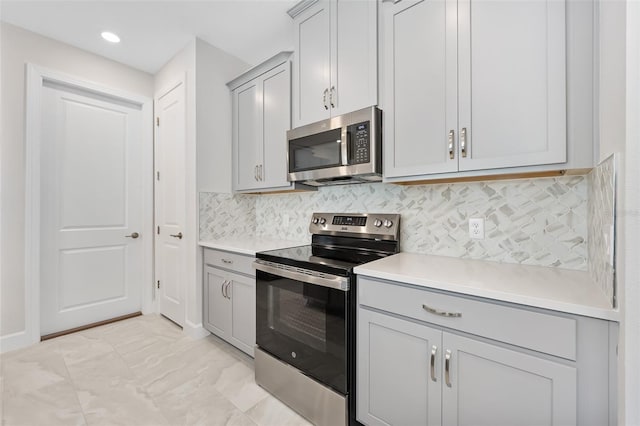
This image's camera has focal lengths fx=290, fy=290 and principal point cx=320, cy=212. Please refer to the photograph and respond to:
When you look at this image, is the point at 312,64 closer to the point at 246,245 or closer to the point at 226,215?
the point at 246,245

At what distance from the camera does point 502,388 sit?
1037 mm

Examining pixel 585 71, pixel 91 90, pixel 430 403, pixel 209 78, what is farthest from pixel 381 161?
pixel 91 90

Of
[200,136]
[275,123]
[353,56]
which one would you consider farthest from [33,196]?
[353,56]

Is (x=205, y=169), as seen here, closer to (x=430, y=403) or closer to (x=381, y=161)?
(x=381, y=161)

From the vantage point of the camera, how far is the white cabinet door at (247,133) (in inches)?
99.0

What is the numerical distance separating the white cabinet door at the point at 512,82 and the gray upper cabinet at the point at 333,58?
51cm

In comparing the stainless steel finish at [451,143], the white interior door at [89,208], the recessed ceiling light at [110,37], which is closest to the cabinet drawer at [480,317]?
the stainless steel finish at [451,143]

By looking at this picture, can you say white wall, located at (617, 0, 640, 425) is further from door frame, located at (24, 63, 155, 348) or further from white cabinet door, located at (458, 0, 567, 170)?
door frame, located at (24, 63, 155, 348)

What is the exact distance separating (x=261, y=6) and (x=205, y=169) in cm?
138

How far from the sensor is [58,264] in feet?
8.68

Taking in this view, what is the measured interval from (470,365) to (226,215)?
7.61 ft

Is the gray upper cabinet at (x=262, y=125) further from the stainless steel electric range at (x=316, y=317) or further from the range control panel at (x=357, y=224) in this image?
the stainless steel electric range at (x=316, y=317)

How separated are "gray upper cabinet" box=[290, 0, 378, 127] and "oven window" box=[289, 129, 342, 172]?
0.14m

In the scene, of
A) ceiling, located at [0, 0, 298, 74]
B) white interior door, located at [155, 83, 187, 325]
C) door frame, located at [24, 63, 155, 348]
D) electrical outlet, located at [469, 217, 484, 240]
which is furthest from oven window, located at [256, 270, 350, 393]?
door frame, located at [24, 63, 155, 348]
